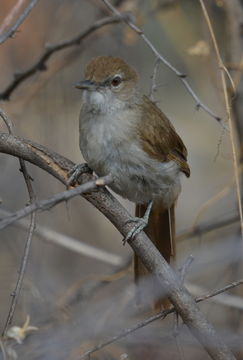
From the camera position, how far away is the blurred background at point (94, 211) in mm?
3910

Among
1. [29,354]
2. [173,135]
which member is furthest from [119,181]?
[29,354]

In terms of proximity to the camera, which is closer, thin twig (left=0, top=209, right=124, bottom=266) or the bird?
the bird

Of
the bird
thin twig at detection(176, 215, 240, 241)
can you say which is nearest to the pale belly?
the bird

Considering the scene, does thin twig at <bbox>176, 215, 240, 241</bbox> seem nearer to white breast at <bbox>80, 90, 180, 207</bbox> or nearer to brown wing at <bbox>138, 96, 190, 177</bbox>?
brown wing at <bbox>138, 96, 190, 177</bbox>

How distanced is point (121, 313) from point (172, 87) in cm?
458

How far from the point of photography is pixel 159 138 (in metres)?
3.91

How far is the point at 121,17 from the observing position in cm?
342

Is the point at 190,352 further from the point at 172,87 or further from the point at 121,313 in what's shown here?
the point at 172,87

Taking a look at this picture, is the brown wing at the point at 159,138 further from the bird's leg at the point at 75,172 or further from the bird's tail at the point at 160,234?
the bird's leg at the point at 75,172

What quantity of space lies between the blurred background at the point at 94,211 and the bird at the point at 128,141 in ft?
0.65

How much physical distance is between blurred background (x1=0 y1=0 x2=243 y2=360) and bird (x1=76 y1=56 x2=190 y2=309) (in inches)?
7.8

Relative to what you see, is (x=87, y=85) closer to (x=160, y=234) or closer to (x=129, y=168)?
(x=129, y=168)

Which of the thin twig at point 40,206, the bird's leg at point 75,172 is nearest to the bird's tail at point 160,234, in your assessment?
the bird's leg at point 75,172

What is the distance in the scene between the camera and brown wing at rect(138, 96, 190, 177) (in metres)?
3.80
